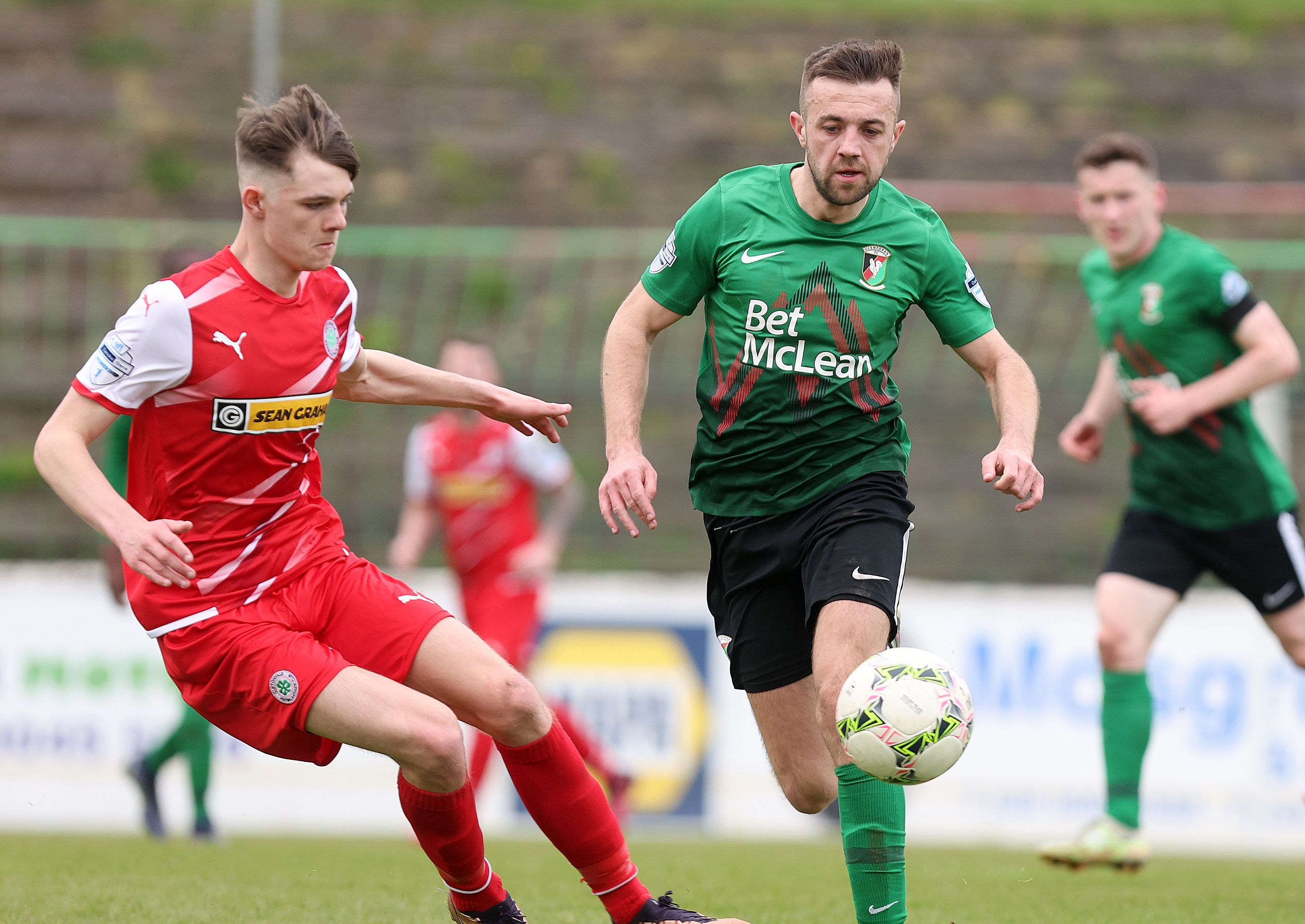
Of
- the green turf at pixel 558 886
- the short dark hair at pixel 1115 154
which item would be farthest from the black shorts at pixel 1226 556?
the short dark hair at pixel 1115 154

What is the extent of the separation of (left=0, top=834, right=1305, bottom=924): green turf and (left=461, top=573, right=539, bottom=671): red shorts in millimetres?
1323

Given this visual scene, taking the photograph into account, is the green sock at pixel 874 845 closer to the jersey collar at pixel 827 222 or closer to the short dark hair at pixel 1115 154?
the jersey collar at pixel 827 222

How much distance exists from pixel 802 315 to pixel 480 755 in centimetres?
476

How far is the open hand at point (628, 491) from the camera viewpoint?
4.30m

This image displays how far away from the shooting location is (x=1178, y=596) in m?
6.59

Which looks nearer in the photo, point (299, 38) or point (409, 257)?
point (409, 257)

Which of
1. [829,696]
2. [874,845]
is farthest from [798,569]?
[874,845]

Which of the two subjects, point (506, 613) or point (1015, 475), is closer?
point (1015, 475)

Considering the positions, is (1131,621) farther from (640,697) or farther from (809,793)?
(640,697)

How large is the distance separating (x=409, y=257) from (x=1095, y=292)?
7.11 meters

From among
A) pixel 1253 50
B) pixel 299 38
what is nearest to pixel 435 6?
pixel 299 38

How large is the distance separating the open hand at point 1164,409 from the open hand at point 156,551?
13.6 feet

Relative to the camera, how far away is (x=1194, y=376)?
6645 millimetres

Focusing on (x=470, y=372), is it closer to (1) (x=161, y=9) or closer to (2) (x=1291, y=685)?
(2) (x=1291, y=685)
